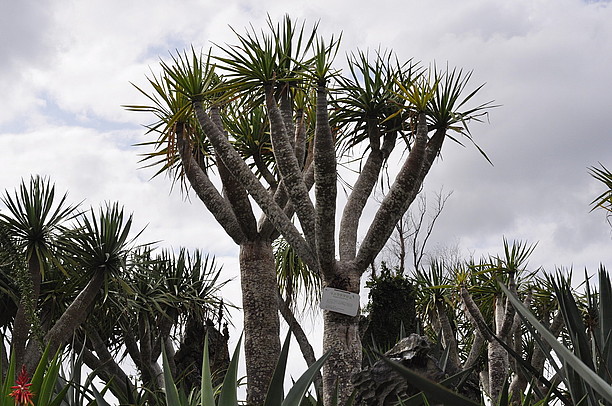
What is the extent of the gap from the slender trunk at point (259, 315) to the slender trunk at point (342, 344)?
1.56m

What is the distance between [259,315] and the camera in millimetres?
8312

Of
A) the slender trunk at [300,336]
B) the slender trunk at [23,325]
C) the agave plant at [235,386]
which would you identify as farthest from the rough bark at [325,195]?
the slender trunk at [300,336]

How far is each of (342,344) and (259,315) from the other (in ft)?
6.52

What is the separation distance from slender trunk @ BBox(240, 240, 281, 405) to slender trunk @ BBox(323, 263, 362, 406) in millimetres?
1559

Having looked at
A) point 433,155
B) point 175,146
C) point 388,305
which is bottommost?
point 388,305

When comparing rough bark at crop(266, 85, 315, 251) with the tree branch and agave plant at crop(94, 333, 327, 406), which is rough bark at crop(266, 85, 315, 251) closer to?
the tree branch

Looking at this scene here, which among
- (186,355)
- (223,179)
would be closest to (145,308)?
(186,355)

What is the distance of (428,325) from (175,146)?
29.3 feet

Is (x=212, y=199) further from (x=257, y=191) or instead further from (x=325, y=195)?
(x=325, y=195)

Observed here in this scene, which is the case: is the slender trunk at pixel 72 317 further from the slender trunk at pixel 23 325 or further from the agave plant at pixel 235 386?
the agave plant at pixel 235 386

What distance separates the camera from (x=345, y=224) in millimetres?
7422

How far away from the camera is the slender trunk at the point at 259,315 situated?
8.12 metres

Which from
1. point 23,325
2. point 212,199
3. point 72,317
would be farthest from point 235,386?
point 23,325

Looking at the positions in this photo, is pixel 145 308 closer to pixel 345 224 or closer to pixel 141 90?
pixel 141 90
